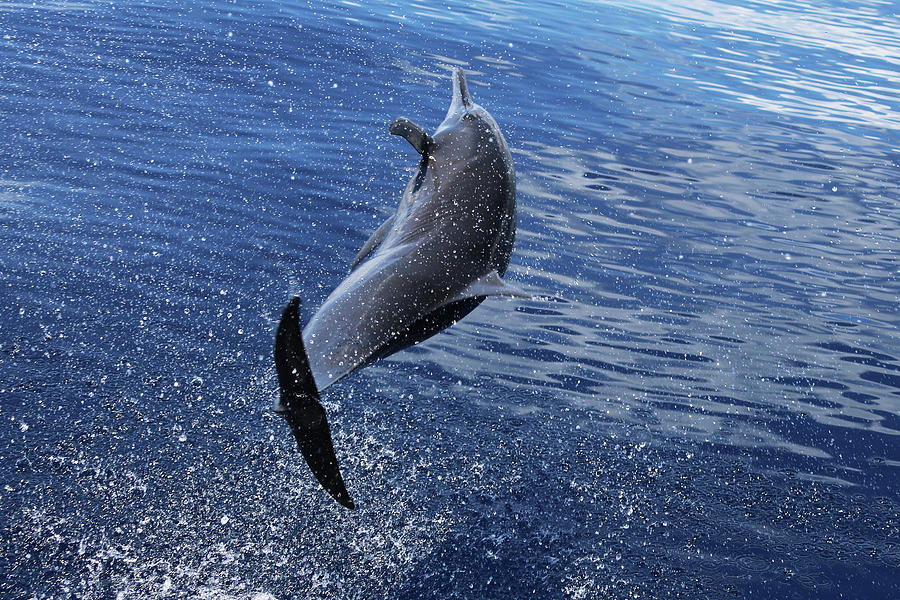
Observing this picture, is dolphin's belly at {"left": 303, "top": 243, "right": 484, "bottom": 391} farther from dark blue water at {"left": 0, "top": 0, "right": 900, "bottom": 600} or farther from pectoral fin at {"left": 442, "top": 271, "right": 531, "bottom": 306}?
dark blue water at {"left": 0, "top": 0, "right": 900, "bottom": 600}

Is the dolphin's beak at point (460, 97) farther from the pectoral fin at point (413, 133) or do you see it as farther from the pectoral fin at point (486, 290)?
the pectoral fin at point (486, 290)

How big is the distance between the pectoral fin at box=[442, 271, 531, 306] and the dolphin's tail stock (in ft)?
4.30

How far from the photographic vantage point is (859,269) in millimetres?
16672

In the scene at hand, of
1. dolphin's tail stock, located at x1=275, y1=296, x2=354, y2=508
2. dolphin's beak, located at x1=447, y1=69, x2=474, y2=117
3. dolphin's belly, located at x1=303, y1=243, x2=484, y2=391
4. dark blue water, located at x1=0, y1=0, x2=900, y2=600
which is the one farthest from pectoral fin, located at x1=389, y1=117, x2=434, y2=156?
dark blue water, located at x1=0, y1=0, x2=900, y2=600

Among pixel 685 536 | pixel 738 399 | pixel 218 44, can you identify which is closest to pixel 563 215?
pixel 738 399

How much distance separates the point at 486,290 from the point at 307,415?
5.25ft

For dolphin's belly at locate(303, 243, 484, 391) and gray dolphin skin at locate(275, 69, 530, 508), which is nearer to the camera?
gray dolphin skin at locate(275, 69, 530, 508)

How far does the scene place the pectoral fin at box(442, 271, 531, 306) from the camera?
6.06m

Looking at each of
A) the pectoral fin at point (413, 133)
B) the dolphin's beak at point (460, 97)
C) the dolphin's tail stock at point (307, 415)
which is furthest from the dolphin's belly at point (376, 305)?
the dolphin's beak at point (460, 97)

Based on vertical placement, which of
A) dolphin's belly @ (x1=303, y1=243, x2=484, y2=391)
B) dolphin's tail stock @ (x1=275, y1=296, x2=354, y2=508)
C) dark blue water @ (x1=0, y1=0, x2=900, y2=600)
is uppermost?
dolphin's belly @ (x1=303, y1=243, x2=484, y2=391)

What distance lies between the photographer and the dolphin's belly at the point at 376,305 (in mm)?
5578

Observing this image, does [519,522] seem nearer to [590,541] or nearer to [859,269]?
[590,541]

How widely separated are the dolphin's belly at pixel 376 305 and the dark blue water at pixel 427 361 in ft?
9.06

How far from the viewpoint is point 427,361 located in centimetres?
1147
